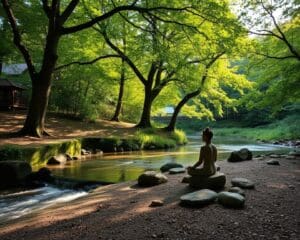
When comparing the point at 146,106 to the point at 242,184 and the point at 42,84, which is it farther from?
the point at 242,184

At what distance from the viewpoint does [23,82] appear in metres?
30.1

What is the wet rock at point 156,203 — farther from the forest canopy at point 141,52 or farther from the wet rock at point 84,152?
the wet rock at point 84,152

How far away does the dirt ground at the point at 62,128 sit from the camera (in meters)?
17.9

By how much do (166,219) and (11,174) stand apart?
23.7 feet

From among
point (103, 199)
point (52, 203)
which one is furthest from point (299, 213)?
point (52, 203)

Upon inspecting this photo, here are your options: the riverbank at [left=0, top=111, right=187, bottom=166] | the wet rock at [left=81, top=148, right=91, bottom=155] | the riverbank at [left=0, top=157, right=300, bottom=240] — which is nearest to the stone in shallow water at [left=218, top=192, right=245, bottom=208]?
the riverbank at [left=0, top=157, right=300, bottom=240]

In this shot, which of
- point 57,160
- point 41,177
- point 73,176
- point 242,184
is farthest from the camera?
point 57,160

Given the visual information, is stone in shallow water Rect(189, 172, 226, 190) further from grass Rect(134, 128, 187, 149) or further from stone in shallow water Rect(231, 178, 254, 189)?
grass Rect(134, 128, 187, 149)

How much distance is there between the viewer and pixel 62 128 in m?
22.3

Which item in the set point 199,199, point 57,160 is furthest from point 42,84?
point 199,199

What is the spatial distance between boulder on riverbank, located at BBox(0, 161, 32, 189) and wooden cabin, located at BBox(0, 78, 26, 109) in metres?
16.0

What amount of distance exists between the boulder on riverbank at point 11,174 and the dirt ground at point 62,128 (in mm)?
4286

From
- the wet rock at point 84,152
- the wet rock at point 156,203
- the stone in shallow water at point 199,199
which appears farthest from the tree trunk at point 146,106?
the stone in shallow water at point 199,199

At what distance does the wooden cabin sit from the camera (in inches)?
1034
